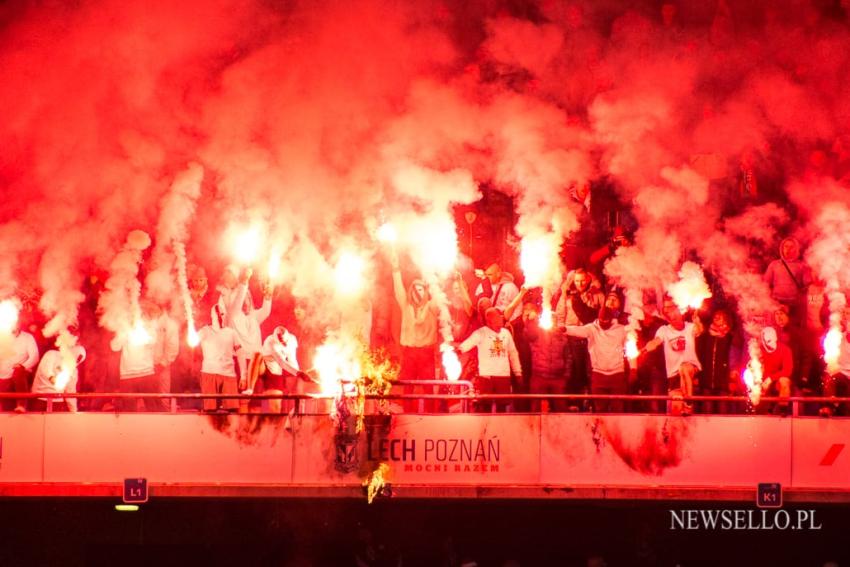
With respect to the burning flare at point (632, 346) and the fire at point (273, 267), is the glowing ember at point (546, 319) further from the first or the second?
the fire at point (273, 267)

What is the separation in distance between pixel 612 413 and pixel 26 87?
8993mm

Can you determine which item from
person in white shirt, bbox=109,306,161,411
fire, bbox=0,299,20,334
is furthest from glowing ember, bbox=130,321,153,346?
fire, bbox=0,299,20,334

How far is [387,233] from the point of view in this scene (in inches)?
748

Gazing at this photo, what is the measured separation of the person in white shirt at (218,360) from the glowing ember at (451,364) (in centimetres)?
243

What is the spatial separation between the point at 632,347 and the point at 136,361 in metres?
5.64

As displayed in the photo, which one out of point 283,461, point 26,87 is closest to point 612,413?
point 283,461

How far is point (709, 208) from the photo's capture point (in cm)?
1917

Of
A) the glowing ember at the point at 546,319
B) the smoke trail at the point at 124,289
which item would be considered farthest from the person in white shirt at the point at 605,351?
the smoke trail at the point at 124,289

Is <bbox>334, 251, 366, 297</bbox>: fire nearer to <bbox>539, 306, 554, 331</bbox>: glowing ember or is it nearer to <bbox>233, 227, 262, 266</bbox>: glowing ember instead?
<bbox>233, 227, 262, 266</bbox>: glowing ember

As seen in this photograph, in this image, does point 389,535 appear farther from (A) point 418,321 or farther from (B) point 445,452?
(A) point 418,321

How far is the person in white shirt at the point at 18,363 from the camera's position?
17.0 metres

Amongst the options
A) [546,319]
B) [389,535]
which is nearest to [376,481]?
[546,319]

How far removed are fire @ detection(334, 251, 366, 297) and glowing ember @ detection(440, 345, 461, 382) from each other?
68.0 inches

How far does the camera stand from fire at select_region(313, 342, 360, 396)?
16.9 meters
